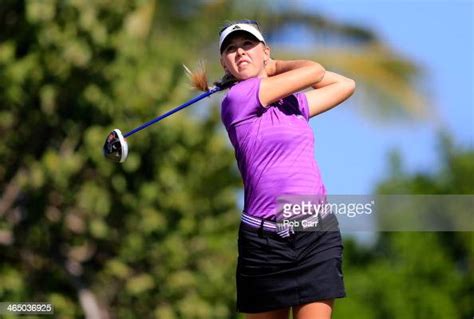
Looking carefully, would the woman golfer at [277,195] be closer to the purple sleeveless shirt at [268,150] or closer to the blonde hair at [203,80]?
the purple sleeveless shirt at [268,150]

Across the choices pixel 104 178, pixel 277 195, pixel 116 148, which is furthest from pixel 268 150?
pixel 104 178

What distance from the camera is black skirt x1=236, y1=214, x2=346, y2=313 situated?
19.0ft

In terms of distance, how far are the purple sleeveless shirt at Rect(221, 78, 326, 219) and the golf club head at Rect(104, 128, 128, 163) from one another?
69cm

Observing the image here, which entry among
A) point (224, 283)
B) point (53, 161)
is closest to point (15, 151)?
point (53, 161)

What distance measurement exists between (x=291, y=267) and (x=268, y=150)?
511 millimetres

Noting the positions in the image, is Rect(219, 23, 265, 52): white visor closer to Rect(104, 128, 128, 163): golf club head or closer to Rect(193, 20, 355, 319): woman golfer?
Rect(193, 20, 355, 319): woman golfer

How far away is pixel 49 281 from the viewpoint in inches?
615

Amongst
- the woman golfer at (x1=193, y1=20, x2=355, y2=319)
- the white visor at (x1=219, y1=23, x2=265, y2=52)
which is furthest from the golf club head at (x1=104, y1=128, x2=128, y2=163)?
the white visor at (x1=219, y1=23, x2=265, y2=52)

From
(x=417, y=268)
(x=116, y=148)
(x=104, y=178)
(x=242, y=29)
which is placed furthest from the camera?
(x=417, y=268)

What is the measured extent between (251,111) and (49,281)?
1006 cm

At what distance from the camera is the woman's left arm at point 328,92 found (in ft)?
20.2

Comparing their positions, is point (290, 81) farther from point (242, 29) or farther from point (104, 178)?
point (104, 178)

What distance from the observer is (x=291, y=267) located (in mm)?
5863

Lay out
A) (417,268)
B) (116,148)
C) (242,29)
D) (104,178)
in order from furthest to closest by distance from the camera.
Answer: (417,268) < (104,178) < (116,148) < (242,29)
